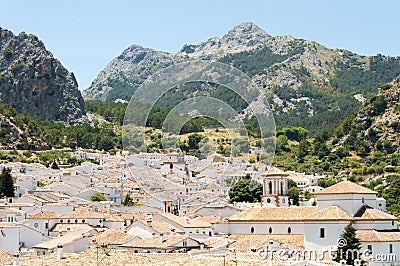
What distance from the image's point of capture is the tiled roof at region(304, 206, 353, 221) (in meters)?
23.0

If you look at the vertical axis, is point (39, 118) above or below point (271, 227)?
above

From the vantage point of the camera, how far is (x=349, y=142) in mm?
66062

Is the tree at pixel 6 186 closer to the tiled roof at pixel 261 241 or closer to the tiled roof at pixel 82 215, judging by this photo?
the tiled roof at pixel 82 215

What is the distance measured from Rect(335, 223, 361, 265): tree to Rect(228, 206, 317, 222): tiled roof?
3865mm

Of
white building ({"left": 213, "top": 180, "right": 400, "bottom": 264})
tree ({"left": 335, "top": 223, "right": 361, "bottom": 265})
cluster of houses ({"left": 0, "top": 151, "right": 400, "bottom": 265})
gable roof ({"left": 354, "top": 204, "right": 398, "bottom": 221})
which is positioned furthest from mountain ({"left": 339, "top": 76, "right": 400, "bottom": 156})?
tree ({"left": 335, "top": 223, "right": 361, "bottom": 265})

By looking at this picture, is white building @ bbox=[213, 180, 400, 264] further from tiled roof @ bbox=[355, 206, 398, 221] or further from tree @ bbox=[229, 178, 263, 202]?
tree @ bbox=[229, 178, 263, 202]

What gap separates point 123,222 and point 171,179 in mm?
2935

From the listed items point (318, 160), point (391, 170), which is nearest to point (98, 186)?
point (391, 170)

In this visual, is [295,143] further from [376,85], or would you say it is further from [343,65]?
[343,65]

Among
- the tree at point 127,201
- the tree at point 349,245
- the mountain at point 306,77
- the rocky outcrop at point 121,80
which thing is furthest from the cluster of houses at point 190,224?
the rocky outcrop at point 121,80

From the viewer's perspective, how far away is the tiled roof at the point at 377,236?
21.6 m

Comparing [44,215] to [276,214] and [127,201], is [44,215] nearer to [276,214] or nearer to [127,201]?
[276,214]

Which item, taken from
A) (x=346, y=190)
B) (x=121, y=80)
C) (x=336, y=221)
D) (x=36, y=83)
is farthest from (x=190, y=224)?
(x=121, y=80)

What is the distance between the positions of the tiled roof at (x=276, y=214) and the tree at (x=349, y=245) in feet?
12.7
